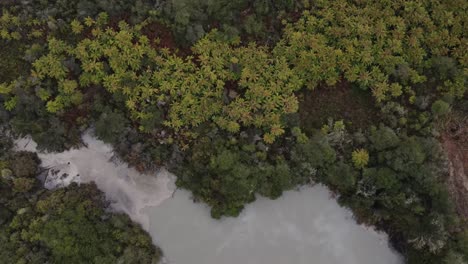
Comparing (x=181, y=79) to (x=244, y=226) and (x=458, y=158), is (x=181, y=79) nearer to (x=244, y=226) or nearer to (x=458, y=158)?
(x=244, y=226)

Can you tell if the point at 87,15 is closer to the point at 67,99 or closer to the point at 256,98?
the point at 67,99

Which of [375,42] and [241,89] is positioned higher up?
[375,42]

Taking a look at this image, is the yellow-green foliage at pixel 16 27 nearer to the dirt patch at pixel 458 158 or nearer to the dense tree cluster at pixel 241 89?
the dense tree cluster at pixel 241 89

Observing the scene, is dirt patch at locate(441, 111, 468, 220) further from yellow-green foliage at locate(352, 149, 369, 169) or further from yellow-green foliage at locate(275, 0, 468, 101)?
yellow-green foliage at locate(352, 149, 369, 169)

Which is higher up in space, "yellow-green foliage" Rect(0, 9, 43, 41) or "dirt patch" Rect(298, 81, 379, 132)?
"yellow-green foliage" Rect(0, 9, 43, 41)

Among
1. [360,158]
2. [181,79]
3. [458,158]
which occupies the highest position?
[181,79]

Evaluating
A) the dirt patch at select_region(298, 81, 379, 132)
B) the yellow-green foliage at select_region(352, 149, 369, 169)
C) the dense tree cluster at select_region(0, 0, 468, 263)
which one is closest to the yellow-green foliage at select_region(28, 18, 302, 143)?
the dense tree cluster at select_region(0, 0, 468, 263)

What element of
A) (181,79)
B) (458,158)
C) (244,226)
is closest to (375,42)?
(458,158)
